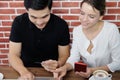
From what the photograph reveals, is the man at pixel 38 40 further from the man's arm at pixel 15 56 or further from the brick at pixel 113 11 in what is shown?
the brick at pixel 113 11

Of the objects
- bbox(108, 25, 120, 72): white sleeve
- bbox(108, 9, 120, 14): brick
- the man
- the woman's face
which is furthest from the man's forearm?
bbox(108, 9, 120, 14): brick

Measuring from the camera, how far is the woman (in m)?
1.69

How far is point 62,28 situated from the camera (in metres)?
1.89

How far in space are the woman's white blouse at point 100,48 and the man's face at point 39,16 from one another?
10.7 inches

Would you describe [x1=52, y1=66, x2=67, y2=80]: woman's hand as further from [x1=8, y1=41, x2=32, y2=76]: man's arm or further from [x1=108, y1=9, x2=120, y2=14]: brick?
[x1=108, y1=9, x2=120, y2=14]: brick

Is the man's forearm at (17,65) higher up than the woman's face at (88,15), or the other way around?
the woman's face at (88,15)

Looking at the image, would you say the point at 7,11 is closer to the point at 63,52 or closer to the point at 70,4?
the point at 70,4

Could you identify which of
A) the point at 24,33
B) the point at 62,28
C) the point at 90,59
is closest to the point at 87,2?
the point at 62,28

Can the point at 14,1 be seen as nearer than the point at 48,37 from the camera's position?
No

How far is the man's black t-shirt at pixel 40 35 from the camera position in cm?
187

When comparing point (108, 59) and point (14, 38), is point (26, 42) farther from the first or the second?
point (108, 59)

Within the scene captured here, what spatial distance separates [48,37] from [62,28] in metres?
0.13

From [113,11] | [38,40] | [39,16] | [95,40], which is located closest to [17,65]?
[38,40]

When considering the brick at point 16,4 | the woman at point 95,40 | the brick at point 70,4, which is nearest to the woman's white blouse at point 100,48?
the woman at point 95,40
